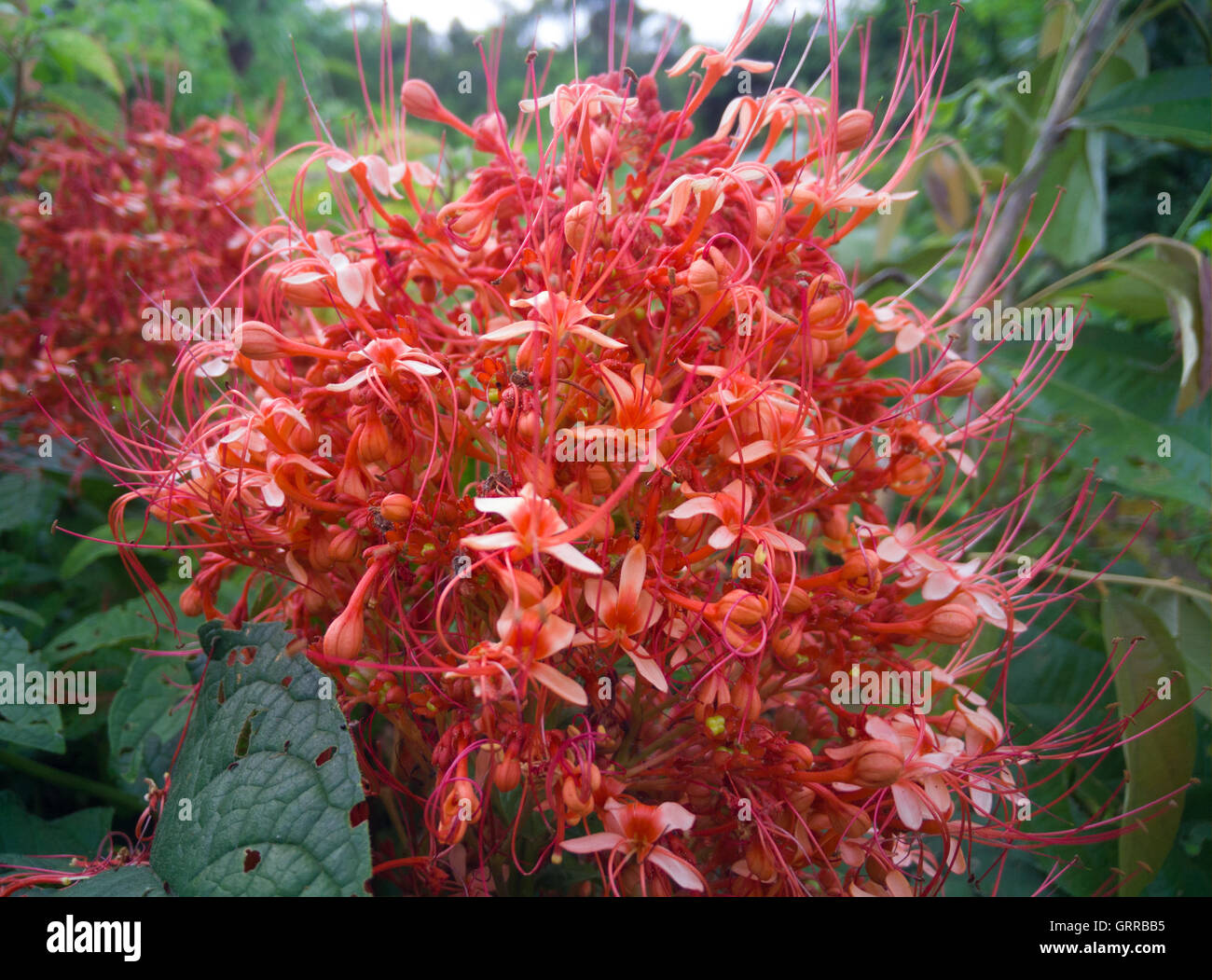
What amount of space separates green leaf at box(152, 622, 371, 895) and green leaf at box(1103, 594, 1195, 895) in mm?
904

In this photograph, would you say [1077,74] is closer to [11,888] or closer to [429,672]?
[429,672]

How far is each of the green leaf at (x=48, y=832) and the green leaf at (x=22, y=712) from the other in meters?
0.12

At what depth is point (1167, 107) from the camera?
4.52 ft

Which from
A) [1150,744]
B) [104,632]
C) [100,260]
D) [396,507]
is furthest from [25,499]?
[1150,744]

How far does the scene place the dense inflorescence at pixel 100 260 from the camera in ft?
5.07

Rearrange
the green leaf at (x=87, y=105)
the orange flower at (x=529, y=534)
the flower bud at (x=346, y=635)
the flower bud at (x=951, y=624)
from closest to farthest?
the orange flower at (x=529, y=534) < the flower bud at (x=346, y=635) < the flower bud at (x=951, y=624) < the green leaf at (x=87, y=105)

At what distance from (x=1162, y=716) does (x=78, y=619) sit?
172cm

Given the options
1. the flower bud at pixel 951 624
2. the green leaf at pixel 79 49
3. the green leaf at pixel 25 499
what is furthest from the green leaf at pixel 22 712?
the green leaf at pixel 79 49

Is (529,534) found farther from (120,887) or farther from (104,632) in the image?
(104,632)

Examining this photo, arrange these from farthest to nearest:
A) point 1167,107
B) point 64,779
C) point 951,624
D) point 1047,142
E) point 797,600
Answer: point 1047,142
point 1167,107
point 64,779
point 951,624
point 797,600

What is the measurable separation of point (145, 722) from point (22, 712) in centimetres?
14

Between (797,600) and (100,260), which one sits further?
(100,260)

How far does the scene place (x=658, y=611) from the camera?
2.34 feet

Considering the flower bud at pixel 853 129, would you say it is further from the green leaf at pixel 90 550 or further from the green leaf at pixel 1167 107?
the green leaf at pixel 90 550
